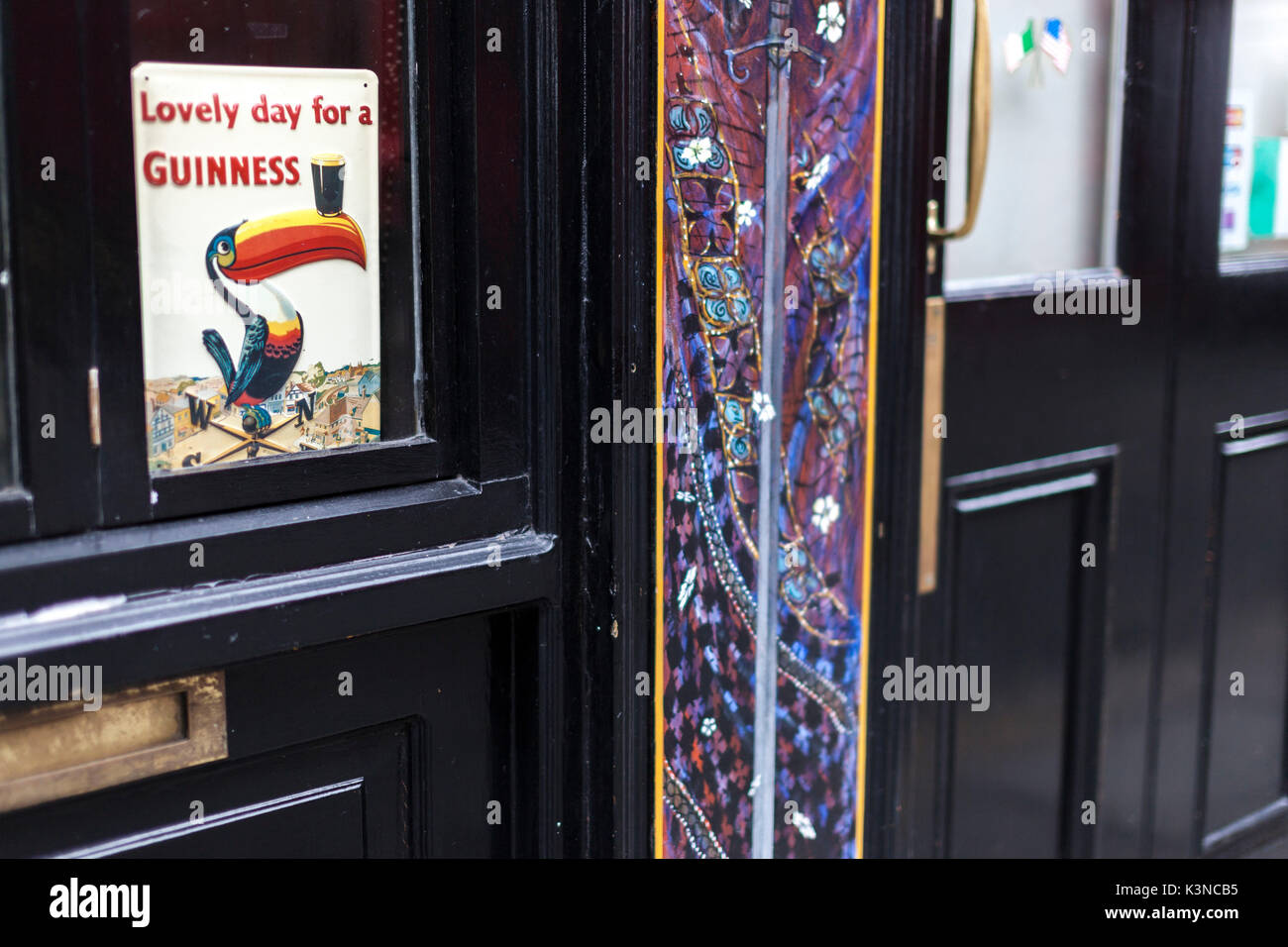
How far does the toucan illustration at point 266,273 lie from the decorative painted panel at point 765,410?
1.32 ft

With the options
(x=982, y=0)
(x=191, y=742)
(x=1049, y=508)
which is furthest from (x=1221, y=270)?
(x=191, y=742)

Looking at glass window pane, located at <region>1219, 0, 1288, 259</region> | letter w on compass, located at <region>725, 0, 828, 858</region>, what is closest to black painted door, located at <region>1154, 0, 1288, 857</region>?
glass window pane, located at <region>1219, 0, 1288, 259</region>

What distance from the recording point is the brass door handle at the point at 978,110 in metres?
1.86

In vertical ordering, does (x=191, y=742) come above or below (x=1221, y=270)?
below

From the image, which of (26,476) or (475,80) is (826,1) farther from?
(26,476)

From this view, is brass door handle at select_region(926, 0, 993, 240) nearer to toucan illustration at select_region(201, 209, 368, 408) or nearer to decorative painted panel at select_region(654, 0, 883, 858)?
decorative painted panel at select_region(654, 0, 883, 858)

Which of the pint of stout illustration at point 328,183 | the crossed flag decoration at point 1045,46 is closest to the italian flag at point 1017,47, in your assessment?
the crossed flag decoration at point 1045,46

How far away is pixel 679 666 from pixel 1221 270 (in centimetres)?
144

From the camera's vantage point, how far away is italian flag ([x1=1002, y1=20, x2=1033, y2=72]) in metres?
2.07

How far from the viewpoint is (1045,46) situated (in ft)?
6.98

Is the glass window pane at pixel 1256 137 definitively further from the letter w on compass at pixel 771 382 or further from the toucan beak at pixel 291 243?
the toucan beak at pixel 291 243

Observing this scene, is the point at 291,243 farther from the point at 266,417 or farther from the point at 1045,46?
the point at 1045,46

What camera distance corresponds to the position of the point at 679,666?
5.38ft

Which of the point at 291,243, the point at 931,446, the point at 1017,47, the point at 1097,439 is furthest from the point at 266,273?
the point at 1097,439
